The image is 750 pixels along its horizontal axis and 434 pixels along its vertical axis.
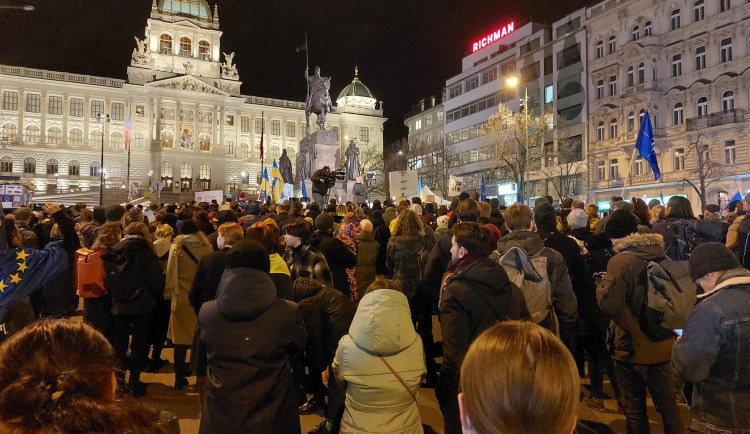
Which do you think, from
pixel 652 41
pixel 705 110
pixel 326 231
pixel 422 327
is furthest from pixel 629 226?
pixel 652 41

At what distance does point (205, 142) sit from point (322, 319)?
78.1 meters

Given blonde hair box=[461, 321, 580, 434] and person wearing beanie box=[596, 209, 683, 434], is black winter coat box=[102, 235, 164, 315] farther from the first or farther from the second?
blonde hair box=[461, 321, 580, 434]

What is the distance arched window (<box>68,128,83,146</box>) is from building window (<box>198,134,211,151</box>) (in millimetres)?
15918

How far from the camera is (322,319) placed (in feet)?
13.7

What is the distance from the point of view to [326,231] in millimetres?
6750

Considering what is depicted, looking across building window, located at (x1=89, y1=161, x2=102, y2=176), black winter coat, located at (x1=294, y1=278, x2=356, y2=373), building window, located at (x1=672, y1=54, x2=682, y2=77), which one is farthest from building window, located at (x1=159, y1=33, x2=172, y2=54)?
black winter coat, located at (x1=294, y1=278, x2=356, y2=373)

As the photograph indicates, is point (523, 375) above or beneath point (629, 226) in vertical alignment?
beneath

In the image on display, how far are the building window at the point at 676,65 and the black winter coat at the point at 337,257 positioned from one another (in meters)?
38.3

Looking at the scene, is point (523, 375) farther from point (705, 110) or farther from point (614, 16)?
point (614, 16)

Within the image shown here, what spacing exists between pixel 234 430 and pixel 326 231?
12.4ft

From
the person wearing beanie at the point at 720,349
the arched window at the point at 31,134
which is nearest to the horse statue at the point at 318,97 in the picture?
the person wearing beanie at the point at 720,349

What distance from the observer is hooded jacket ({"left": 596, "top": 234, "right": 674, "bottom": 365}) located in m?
3.96

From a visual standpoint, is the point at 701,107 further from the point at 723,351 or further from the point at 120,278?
the point at 120,278

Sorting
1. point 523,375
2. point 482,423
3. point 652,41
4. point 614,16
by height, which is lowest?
point 482,423
